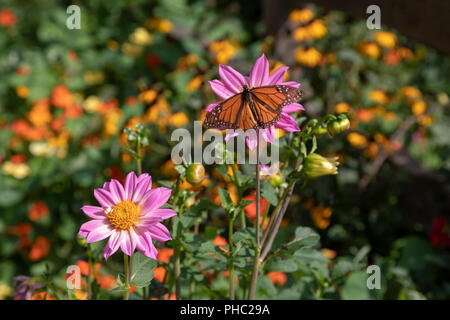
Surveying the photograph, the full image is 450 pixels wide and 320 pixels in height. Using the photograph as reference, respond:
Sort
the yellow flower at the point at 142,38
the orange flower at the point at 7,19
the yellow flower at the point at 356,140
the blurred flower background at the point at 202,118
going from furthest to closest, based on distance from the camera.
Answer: the orange flower at the point at 7,19 → the yellow flower at the point at 142,38 → the yellow flower at the point at 356,140 → the blurred flower background at the point at 202,118

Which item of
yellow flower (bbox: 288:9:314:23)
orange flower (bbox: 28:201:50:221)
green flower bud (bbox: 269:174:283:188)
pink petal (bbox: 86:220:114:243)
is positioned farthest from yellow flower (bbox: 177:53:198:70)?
pink petal (bbox: 86:220:114:243)

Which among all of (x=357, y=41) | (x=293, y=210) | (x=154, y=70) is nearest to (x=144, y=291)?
(x=293, y=210)

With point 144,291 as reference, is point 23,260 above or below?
below

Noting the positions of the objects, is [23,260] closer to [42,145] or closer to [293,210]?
[42,145]

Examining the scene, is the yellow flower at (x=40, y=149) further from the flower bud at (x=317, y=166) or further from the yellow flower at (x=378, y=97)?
the flower bud at (x=317, y=166)

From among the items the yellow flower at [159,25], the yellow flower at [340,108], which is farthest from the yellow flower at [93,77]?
the yellow flower at [340,108]

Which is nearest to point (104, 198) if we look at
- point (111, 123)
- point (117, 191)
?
point (117, 191)

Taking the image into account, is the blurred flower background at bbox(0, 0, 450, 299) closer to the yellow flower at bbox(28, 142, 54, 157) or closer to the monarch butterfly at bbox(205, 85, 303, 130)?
the yellow flower at bbox(28, 142, 54, 157)

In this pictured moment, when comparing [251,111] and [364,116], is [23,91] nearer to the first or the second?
[364,116]
